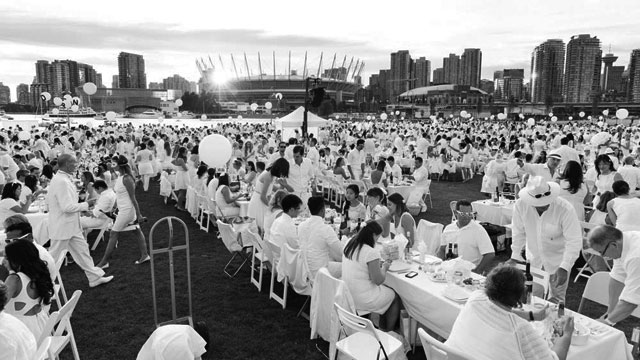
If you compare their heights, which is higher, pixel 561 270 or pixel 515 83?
pixel 515 83

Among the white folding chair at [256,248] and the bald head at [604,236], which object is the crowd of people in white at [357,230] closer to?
the bald head at [604,236]

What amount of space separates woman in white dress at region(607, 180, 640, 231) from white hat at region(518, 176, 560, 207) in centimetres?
200

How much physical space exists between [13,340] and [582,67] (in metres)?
188

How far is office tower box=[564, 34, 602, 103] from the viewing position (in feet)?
517

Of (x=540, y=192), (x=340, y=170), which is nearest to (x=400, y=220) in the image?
(x=540, y=192)

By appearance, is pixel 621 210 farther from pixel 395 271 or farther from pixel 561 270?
pixel 395 271

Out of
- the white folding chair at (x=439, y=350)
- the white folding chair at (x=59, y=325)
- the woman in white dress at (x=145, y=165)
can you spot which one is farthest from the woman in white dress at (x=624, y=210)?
the woman in white dress at (x=145, y=165)

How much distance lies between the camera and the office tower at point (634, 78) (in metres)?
107

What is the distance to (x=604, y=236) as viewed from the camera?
3.88 m

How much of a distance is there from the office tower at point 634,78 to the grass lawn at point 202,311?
126 meters

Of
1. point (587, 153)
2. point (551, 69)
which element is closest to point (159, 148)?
point (587, 153)

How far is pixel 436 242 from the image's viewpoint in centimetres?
656

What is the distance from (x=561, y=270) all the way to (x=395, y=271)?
172 centimetres

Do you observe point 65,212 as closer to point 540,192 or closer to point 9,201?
point 9,201
